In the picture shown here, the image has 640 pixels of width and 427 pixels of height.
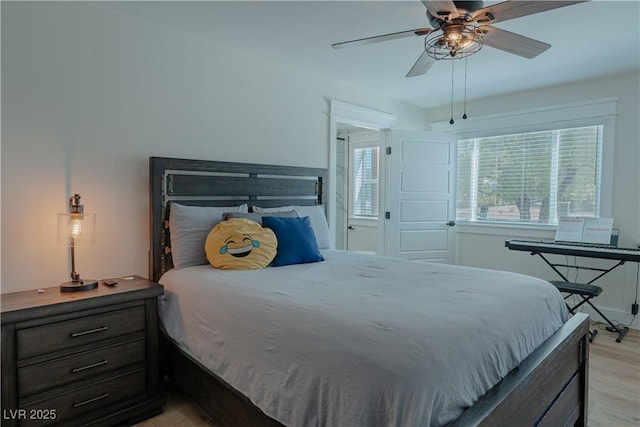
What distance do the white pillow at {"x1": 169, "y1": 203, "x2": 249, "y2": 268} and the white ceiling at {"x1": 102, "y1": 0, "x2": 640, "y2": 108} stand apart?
131cm

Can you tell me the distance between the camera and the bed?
116cm

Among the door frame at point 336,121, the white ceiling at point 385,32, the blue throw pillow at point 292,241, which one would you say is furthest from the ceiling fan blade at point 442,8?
the door frame at point 336,121

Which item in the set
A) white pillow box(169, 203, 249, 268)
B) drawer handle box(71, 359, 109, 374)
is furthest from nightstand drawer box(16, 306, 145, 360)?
white pillow box(169, 203, 249, 268)

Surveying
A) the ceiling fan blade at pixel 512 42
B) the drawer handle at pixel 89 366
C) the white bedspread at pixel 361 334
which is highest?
the ceiling fan blade at pixel 512 42

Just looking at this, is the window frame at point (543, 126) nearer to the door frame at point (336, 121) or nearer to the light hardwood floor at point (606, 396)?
the door frame at point (336, 121)

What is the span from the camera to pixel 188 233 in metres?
2.55

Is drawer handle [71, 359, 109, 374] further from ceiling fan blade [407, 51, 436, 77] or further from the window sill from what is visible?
the window sill

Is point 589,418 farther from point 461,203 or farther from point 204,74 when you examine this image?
point 204,74

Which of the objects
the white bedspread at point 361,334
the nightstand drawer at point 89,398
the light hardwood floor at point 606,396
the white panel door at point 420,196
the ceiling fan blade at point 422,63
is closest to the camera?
the white bedspread at point 361,334

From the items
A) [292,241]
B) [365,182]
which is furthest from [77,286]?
[365,182]

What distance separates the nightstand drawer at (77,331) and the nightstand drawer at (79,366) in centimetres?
6

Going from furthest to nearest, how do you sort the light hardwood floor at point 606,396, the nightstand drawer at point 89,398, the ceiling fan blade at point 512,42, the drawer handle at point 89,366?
the light hardwood floor at point 606,396 → the ceiling fan blade at point 512,42 → the drawer handle at point 89,366 → the nightstand drawer at point 89,398

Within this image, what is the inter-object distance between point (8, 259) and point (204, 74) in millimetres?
1771

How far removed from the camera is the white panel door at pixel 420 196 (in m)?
4.45
